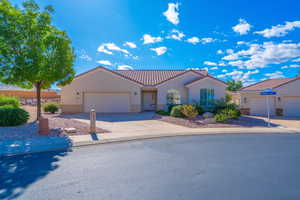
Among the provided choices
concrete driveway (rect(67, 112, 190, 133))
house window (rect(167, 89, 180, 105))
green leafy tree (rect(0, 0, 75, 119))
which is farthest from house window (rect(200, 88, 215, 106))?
green leafy tree (rect(0, 0, 75, 119))

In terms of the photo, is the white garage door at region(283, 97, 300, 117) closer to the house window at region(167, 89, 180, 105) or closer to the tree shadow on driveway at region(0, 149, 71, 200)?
the house window at region(167, 89, 180, 105)

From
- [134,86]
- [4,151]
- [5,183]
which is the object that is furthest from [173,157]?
[134,86]

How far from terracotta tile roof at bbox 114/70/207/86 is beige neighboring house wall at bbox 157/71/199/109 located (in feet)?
2.41

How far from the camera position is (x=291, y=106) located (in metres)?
18.9

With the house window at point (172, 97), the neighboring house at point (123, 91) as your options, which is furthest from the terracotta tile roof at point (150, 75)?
the house window at point (172, 97)

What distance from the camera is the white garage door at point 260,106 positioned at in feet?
64.4

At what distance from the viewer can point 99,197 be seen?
3.33m

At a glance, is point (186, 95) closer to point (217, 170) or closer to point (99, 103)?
point (99, 103)

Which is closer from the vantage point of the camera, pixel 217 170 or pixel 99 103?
pixel 217 170

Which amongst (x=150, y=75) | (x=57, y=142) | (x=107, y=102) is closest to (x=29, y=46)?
(x=57, y=142)

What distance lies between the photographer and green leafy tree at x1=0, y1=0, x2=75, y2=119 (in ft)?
31.7

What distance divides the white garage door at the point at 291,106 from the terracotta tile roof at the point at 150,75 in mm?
9674

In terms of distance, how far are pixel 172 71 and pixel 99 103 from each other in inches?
448

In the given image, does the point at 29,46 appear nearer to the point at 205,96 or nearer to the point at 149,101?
the point at 149,101
